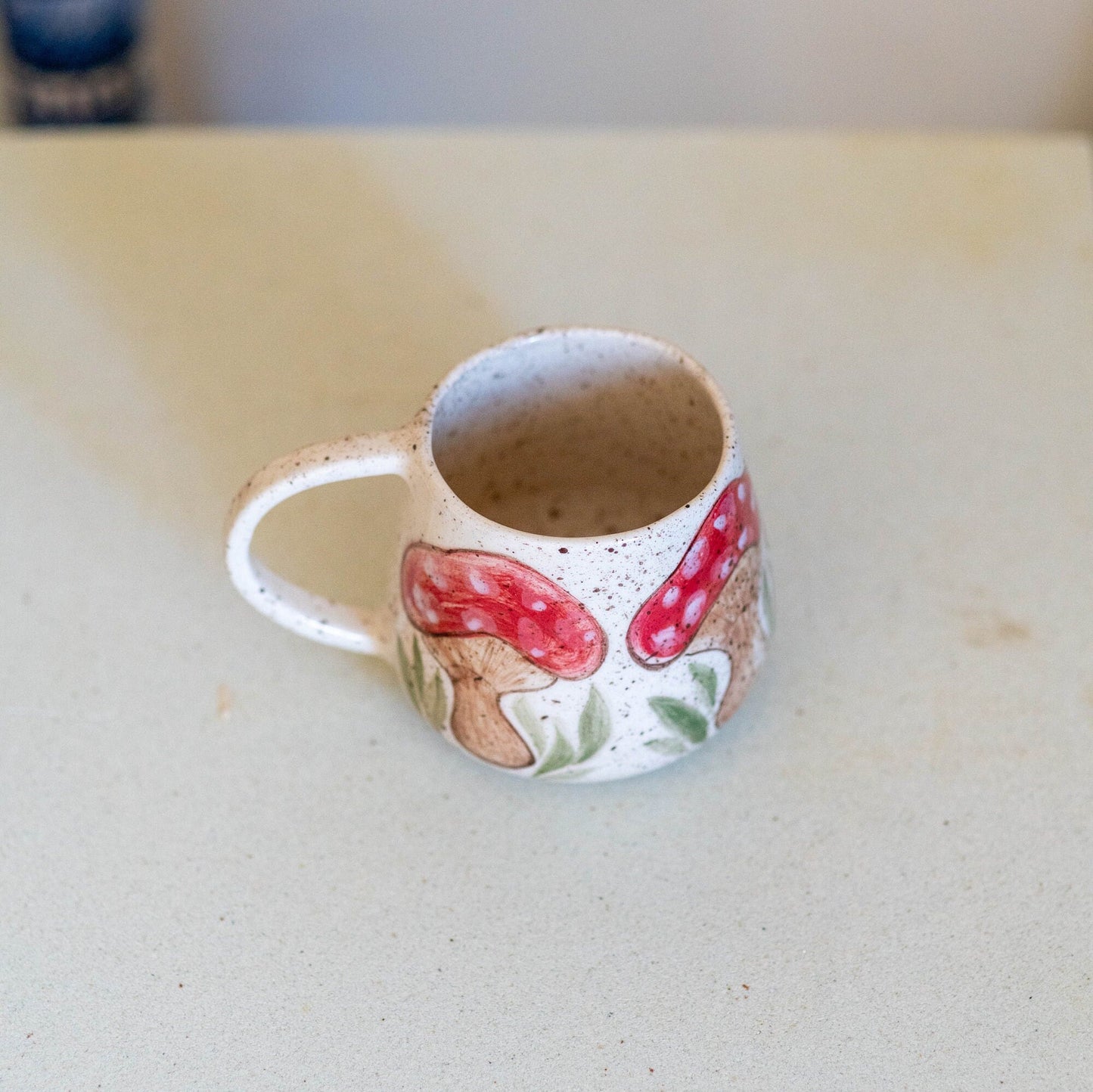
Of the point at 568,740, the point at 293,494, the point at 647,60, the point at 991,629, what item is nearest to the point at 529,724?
the point at 568,740

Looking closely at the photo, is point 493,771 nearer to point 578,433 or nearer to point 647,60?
point 578,433

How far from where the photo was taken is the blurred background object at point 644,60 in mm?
1123

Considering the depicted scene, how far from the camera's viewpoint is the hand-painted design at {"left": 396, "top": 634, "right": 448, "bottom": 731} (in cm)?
46

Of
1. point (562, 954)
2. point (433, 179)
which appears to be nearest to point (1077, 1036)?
point (562, 954)

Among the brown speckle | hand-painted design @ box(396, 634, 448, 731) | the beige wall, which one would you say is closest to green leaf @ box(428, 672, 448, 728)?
hand-painted design @ box(396, 634, 448, 731)

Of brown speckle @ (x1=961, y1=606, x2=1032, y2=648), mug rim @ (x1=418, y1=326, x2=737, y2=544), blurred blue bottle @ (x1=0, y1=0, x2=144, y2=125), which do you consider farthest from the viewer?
blurred blue bottle @ (x1=0, y1=0, x2=144, y2=125)

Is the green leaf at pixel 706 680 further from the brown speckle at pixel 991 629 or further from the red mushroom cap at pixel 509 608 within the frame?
the brown speckle at pixel 991 629

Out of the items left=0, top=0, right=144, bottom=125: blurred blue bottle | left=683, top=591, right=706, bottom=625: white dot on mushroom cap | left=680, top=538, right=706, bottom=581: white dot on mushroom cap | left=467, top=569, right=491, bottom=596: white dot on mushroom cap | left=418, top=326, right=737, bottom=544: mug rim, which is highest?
left=418, top=326, right=737, bottom=544: mug rim

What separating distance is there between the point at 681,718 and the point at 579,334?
5.8 inches

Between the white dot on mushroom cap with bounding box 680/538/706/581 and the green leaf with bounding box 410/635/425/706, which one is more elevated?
the white dot on mushroom cap with bounding box 680/538/706/581

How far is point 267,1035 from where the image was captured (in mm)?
444

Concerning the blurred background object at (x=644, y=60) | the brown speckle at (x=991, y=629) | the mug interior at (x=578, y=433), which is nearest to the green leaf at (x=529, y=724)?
the mug interior at (x=578, y=433)

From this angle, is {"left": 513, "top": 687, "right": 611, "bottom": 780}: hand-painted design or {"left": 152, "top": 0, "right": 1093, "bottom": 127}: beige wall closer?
{"left": 513, "top": 687, "right": 611, "bottom": 780}: hand-painted design

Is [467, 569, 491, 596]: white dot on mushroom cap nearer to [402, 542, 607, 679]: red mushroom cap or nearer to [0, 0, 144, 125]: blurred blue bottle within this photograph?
[402, 542, 607, 679]: red mushroom cap
